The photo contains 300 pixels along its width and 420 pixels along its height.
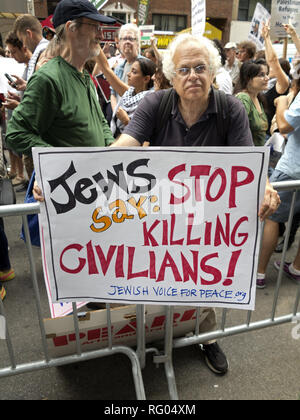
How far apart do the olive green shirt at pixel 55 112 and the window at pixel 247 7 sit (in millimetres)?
31576

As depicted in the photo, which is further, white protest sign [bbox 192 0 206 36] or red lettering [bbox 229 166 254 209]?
white protest sign [bbox 192 0 206 36]

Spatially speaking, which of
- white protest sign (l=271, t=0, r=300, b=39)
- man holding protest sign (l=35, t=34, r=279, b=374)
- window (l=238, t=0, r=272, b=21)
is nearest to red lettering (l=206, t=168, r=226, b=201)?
man holding protest sign (l=35, t=34, r=279, b=374)

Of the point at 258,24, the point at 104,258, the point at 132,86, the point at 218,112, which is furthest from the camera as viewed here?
the point at 258,24

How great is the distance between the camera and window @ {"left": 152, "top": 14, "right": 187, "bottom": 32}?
2600 centimetres

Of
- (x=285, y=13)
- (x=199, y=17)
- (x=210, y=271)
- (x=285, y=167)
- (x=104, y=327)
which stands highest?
(x=285, y=13)

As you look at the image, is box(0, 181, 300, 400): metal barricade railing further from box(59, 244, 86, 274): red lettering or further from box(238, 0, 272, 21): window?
box(238, 0, 272, 21): window

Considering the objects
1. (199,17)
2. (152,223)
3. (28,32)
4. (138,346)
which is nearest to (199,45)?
(152,223)

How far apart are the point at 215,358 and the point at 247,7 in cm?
3282

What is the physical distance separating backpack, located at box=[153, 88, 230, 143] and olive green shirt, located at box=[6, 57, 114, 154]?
57 centimetres

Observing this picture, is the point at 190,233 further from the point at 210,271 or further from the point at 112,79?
the point at 112,79

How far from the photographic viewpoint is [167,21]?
26.1 m
